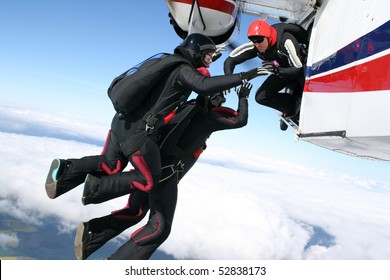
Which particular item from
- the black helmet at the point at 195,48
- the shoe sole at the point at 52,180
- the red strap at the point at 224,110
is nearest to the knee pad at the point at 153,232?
the shoe sole at the point at 52,180

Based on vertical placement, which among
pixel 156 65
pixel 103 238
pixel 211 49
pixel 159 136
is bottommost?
pixel 103 238

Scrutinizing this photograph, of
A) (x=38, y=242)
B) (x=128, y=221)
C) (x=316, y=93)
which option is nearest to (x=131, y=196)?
(x=128, y=221)

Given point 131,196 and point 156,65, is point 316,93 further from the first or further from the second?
point 131,196

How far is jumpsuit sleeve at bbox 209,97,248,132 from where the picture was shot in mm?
4528

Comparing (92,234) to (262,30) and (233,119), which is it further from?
(262,30)

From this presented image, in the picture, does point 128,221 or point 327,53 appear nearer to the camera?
point 327,53

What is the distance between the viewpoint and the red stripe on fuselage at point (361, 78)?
7.47ft

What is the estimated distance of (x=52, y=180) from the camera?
4.30 metres

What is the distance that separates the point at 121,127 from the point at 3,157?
7766 inches

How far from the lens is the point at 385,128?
7.43ft

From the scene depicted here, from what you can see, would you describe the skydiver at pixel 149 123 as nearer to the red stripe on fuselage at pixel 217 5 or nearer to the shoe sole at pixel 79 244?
the shoe sole at pixel 79 244

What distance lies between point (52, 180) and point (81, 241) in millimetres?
988

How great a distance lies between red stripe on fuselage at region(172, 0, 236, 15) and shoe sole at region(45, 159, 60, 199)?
352 cm

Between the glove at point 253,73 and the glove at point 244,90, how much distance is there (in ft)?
0.59
